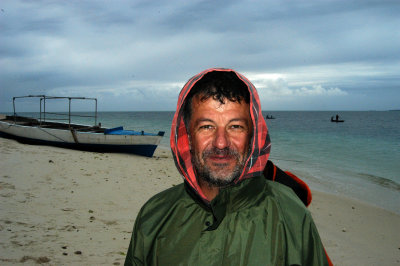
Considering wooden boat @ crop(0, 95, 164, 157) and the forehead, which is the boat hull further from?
the forehead

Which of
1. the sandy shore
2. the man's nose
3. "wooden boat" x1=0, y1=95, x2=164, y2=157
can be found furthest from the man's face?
"wooden boat" x1=0, y1=95, x2=164, y2=157

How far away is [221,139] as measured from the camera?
2.29 m

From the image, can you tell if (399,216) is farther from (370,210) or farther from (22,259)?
(22,259)

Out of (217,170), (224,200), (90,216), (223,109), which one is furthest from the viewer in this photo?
(90,216)

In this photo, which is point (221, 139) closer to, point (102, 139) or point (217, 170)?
point (217, 170)

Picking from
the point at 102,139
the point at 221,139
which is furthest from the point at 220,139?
the point at 102,139

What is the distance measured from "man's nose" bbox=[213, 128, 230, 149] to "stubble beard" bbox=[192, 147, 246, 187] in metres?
0.03

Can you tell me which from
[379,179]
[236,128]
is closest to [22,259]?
[236,128]

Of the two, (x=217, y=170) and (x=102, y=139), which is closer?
(x=217, y=170)

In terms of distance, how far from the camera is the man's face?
7.38 feet

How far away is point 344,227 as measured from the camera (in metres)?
8.69

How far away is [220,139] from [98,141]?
16.5m

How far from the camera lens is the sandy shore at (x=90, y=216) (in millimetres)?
5094

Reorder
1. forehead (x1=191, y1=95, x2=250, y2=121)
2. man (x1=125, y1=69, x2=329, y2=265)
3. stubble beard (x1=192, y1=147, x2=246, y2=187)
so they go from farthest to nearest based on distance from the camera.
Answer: forehead (x1=191, y1=95, x2=250, y2=121)
stubble beard (x1=192, y1=147, x2=246, y2=187)
man (x1=125, y1=69, x2=329, y2=265)
